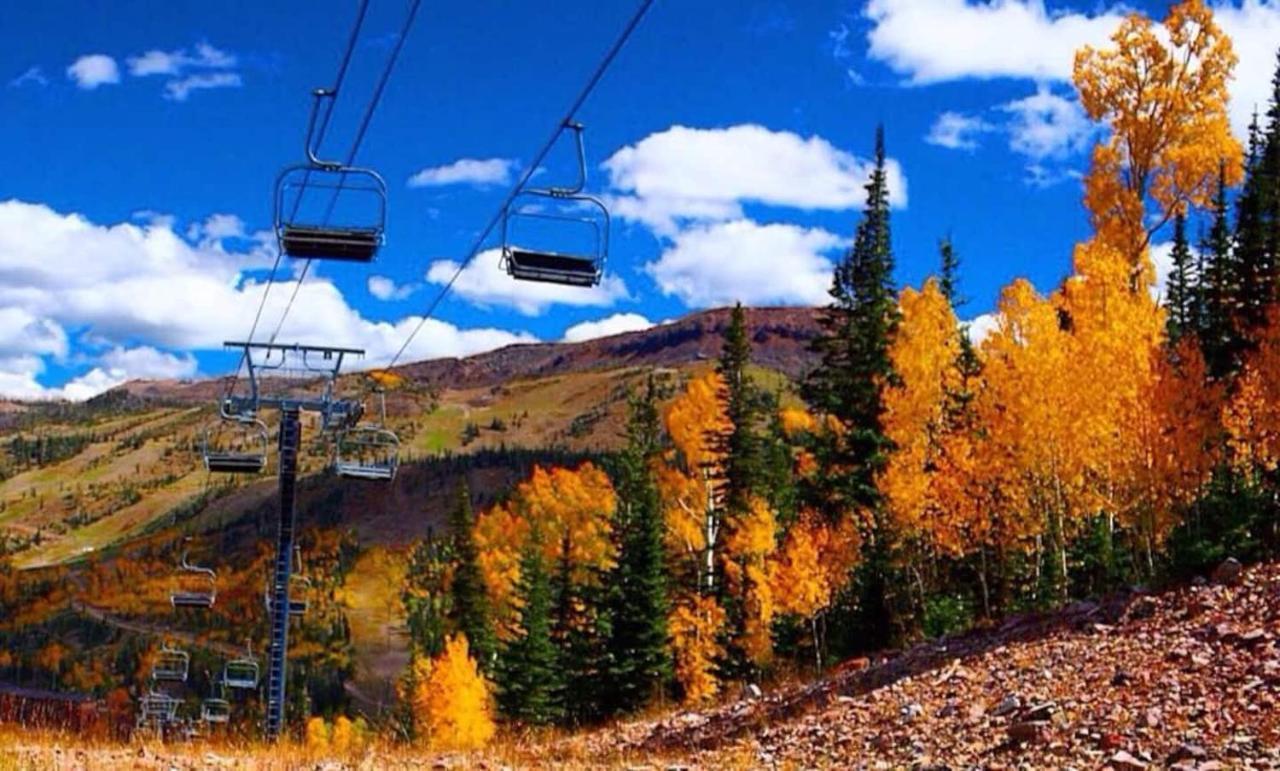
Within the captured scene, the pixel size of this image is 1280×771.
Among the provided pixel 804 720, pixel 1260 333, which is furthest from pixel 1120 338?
Answer: pixel 804 720

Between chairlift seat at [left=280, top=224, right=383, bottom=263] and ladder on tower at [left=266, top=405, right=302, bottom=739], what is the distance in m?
15.9

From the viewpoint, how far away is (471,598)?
64.8 metres

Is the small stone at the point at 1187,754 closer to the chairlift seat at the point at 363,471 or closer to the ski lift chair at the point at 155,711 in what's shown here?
the chairlift seat at the point at 363,471

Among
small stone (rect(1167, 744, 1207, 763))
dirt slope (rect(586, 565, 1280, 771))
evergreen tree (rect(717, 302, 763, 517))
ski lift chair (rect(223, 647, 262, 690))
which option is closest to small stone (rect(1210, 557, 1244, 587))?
dirt slope (rect(586, 565, 1280, 771))

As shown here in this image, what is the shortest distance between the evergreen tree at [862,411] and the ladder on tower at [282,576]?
17249 mm

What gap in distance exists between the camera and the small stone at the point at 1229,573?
73.7 ft

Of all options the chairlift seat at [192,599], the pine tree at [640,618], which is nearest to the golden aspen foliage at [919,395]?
the pine tree at [640,618]

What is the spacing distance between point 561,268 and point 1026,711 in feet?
28.9

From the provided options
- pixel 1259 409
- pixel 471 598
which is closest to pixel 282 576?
pixel 1259 409

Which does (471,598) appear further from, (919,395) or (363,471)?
(363,471)

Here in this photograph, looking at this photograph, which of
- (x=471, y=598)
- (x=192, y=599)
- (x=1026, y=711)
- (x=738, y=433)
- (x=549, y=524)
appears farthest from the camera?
(x=549, y=524)

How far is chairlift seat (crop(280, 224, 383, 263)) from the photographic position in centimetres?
1459

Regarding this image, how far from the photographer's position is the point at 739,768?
52.4ft

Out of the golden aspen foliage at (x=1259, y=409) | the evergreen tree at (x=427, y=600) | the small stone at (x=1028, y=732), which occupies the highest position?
the golden aspen foliage at (x=1259, y=409)
